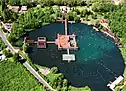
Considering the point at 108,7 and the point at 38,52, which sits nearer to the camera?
the point at 38,52

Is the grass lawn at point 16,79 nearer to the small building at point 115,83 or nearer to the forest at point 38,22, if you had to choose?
the forest at point 38,22

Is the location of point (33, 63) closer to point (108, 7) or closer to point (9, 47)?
point (9, 47)

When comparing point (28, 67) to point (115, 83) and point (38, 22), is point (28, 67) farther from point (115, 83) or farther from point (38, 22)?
point (115, 83)

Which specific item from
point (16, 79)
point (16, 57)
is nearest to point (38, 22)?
point (16, 57)

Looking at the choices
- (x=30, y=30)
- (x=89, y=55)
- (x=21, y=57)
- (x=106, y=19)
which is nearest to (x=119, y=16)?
(x=106, y=19)

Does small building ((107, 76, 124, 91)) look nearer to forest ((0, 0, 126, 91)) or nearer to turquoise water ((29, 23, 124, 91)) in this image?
turquoise water ((29, 23, 124, 91))

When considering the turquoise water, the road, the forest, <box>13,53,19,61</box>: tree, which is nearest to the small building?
the turquoise water

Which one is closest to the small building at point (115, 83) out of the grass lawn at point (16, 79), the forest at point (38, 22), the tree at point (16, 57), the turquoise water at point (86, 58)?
the turquoise water at point (86, 58)

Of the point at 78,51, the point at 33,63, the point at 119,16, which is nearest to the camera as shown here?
the point at 33,63
